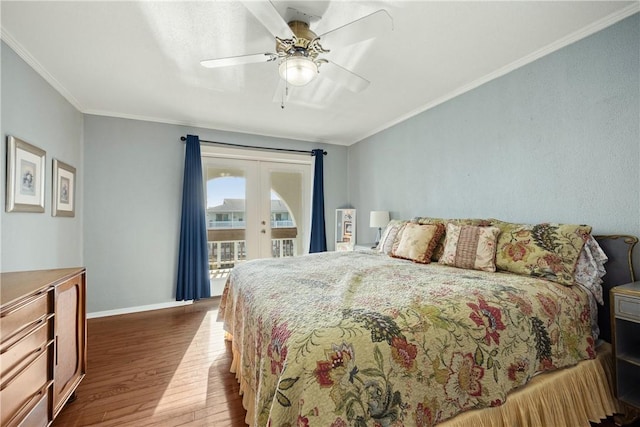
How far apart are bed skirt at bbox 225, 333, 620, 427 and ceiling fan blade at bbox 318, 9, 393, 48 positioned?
6.47ft

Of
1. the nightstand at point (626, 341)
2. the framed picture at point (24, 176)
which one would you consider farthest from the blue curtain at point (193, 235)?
the nightstand at point (626, 341)

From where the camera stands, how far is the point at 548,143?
2.18m

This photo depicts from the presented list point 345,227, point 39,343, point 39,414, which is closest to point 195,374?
point 39,414

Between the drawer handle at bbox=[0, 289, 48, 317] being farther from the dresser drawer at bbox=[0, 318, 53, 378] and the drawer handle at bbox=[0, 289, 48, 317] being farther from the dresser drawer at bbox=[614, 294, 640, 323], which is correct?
the dresser drawer at bbox=[614, 294, 640, 323]

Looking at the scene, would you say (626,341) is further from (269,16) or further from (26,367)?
(26,367)

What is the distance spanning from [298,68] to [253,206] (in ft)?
9.23

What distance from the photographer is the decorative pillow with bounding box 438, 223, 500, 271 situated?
2.03 m

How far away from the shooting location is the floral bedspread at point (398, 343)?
3.00ft

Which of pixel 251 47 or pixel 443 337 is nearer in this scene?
pixel 443 337

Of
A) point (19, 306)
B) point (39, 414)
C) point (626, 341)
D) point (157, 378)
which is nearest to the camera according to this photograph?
point (19, 306)

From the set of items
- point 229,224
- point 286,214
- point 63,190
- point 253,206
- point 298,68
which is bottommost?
point 229,224

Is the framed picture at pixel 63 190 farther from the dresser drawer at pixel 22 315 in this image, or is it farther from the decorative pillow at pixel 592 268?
the decorative pillow at pixel 592 268

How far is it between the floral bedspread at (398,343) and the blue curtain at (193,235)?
226 cm

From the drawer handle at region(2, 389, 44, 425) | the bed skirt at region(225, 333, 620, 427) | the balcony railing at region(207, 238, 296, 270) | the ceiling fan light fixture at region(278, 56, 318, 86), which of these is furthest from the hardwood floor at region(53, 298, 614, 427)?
the ceiling fan light fixture at region(278, 56, 318, 86)
